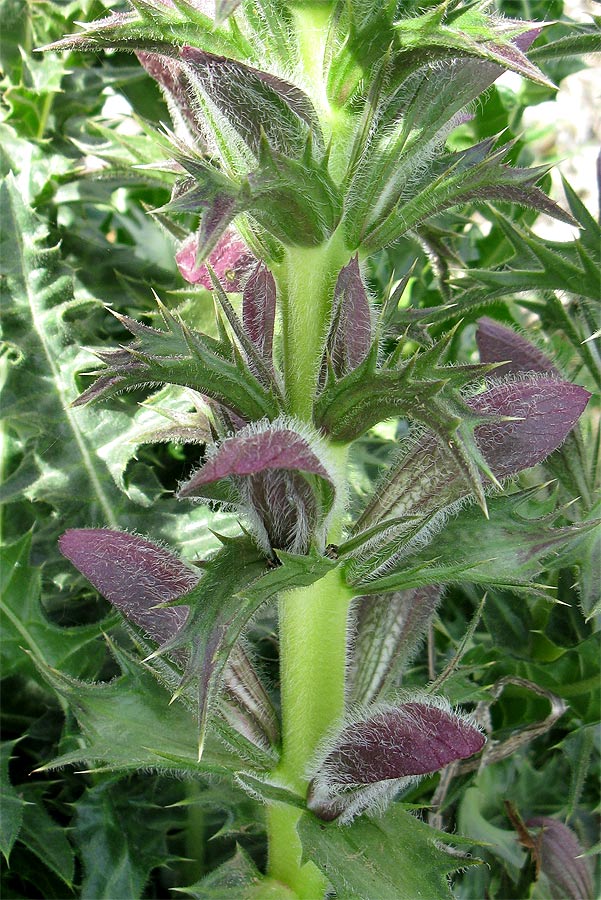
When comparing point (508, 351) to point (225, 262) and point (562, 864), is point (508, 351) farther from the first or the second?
point (562, 864)

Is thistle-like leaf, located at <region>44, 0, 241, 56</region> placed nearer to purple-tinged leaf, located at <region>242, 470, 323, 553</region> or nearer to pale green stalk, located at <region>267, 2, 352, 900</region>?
pale green stalk, located at <region>267, 2, 352, 900</region>

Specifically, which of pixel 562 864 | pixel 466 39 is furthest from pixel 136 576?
pixel 562 864

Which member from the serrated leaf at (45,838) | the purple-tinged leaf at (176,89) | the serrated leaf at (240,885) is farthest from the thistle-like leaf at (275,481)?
the serrated leaf at (45,838)

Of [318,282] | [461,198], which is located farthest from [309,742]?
[461,198]

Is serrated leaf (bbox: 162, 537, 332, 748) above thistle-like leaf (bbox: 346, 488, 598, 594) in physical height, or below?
above

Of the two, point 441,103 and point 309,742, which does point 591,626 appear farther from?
point 441,103

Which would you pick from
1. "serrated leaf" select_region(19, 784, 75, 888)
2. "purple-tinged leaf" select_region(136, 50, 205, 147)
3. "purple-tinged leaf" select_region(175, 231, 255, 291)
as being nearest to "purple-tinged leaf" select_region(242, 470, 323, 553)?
"purple-tinged leaf" select_region(175, 231, 255, 291)

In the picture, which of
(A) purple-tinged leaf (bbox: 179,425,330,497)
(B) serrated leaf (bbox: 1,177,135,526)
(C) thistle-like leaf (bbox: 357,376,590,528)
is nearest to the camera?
(A) purple-tinged leaf (bbox: 179,425,330,497)
